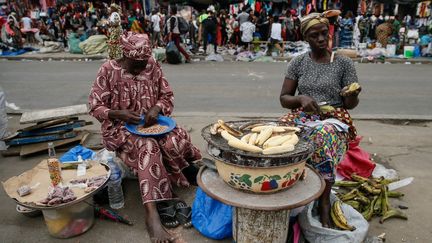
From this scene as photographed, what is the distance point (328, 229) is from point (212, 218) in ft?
2.78

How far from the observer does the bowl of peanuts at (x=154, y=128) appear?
299 centimetres

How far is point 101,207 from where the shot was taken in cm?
305

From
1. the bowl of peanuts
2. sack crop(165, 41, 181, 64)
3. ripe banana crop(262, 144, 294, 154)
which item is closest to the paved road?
sack crop(165, 41, 181, 64)

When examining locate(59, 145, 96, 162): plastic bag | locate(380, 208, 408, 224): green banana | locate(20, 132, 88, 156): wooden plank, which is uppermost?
locate(59, 145, 96, 162): plastic bag

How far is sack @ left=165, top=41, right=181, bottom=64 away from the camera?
10938 millimetres

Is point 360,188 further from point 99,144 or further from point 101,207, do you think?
point 99,144

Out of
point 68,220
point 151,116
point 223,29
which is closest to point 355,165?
point 151,116

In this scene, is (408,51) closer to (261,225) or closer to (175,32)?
(175,32)

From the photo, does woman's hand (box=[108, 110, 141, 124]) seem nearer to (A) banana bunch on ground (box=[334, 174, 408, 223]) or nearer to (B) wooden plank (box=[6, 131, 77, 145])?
(B) wooden plank (box=[6, 131, 77, 145])

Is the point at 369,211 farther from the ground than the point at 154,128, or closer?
closer

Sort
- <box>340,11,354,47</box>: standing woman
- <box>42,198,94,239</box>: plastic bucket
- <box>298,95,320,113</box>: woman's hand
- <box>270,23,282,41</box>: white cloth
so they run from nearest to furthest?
<box>42,198,94,239</box>: plastic bucket < <box>298,95,320,113</box>: woman's hand < <box>270,23,282,41</box>: white cloth < <box>340,11,354,47</box>: standing woman

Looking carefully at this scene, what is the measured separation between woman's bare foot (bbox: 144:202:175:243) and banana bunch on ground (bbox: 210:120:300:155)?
0.85 meters

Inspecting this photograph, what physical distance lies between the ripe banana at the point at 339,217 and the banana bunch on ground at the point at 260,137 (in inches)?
27.0

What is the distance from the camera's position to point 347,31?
46.5 feet
